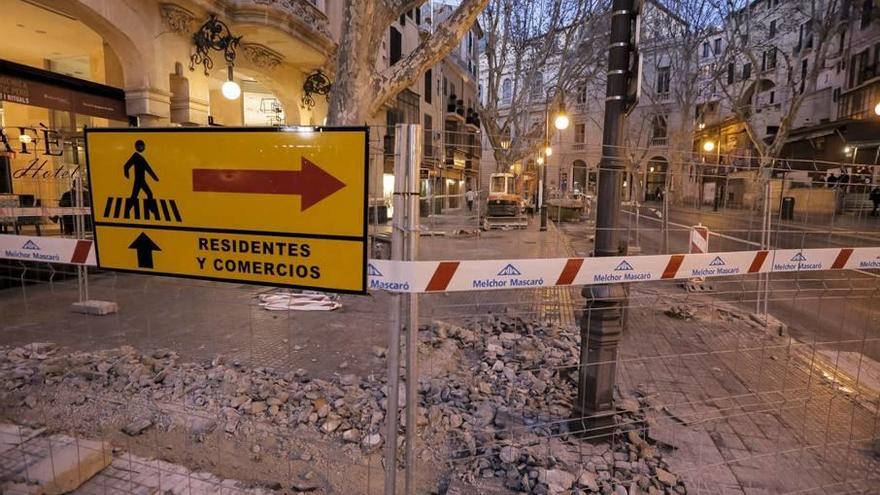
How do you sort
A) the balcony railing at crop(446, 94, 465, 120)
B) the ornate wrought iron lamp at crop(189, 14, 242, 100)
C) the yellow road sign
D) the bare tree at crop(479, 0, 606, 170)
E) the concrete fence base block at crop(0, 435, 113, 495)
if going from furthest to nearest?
1. the balcony railing at crop(446, 94, 465, 120)
2. the bare tree at crop(479, 0, 606, 170)
3. the ornate wrought iron lamp at crop(189, 14, 242, 100)
4. the concrete fence base block at crop(0, 435, 113, 495)
5. the yellow road sign

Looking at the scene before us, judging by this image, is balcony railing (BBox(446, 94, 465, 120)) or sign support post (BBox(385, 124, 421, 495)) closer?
sign support post (BBox(385, 124, 421, 495))

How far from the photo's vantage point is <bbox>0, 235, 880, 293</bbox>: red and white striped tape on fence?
2.17 meters

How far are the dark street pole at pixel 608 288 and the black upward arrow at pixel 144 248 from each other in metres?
2.72

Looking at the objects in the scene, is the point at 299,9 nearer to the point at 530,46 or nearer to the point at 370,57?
the point at 370,57

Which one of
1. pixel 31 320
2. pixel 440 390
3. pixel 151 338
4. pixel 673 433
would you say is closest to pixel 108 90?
pixel 31 320

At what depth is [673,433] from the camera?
350 centimetres

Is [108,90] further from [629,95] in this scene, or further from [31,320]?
[629,95]

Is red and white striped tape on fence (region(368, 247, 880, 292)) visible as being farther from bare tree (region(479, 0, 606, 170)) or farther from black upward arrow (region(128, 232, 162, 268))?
bare tree (region(479, 0, 606, 170))

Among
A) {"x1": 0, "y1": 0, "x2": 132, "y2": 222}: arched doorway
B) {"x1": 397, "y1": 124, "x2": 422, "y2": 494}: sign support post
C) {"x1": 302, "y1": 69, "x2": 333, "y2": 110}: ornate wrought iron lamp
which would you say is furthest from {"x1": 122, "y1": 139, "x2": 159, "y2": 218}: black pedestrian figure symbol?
{"x1": 302, "y1": 69, "x2": 333, "y2": 110}: ornate wrought iron lamp

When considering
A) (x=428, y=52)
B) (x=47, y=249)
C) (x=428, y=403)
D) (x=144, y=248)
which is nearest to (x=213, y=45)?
(x=428, y=52)

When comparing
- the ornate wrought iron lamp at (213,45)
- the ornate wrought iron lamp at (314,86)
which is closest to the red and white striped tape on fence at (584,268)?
the ornate wrought iron lamp at (213,45)

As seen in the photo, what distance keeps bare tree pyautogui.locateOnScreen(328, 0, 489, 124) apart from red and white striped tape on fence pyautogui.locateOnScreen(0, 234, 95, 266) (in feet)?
15.7

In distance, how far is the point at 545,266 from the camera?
8.49 feet

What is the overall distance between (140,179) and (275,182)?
2.64ft
